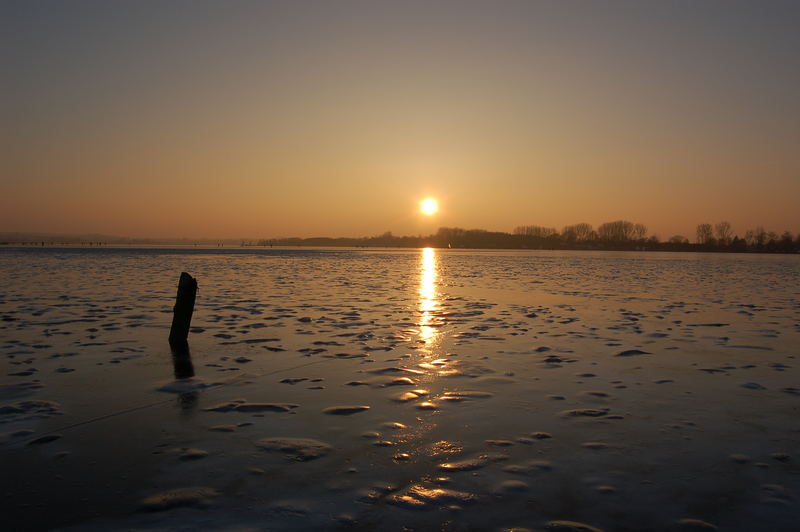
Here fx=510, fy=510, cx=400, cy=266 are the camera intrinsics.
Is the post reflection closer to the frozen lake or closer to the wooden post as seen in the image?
the frozen lake

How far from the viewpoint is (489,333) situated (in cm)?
1273

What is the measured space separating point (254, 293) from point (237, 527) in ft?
65.3

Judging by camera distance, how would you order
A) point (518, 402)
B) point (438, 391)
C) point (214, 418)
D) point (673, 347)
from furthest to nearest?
point (673, 347), point (438, 391), point (518, 402), point (214, 418)

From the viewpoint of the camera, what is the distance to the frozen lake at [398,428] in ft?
13.4

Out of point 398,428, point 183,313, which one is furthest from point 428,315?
point 398,428

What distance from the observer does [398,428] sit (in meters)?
5.95

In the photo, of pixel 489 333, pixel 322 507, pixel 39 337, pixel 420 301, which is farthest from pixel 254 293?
pixel 322 507

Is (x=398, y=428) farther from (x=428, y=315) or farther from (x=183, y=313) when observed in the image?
(x=428, y=315)

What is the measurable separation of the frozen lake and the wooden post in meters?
0.61

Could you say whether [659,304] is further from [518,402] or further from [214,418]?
[214,418]

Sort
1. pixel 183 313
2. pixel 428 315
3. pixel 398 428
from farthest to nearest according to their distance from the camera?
pixel 428 315 → pixel 183 313 → pixel 398 428

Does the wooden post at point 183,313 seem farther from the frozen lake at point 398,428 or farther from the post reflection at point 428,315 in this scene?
the post reflection at point 428,315

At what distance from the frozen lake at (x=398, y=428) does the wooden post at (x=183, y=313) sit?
0.61 metres

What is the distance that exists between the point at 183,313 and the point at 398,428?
725 cm
